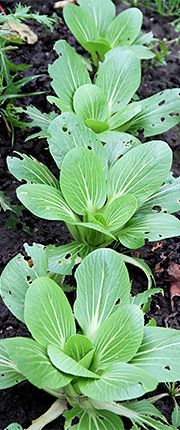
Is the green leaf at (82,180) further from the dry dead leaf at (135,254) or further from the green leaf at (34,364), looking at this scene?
the green leaf at (34,364)

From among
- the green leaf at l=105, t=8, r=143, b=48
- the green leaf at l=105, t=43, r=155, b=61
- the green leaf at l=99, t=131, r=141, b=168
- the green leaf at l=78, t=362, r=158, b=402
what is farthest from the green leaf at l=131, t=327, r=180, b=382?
the green leaf at l=105, t=8, r=143, b=48

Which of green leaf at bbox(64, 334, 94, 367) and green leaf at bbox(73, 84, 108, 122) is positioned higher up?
green leaf at bbox(73, 84, 108, 122)

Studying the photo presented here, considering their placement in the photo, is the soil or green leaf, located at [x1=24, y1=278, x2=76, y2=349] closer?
green leaf, located at [x1=24, y1=278, x2=76, y2=349]

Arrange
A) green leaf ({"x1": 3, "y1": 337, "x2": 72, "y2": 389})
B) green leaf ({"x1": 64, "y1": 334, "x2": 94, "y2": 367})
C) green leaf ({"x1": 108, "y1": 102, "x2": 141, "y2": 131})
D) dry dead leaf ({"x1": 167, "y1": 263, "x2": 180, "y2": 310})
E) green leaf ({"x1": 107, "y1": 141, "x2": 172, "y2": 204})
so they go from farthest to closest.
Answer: green leaf ({"x1": 108, "y1": 102, "x2": 141, "y2": 131})
dry dead leaf ({"x1": 167, "y1": 263, "x2": 180, "y2": 310})
green leaf ({"x1": 107, "y1": 141, "x2": 172, "y2": 204})
green leaf ({"x1": 64, "y1": 334, "x2": 94, "y2": 367})
green leaf ({"x1": 3, "y1": 337, "x2": 72, "y2": 389})

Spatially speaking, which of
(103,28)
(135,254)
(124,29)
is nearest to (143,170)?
(135,254)

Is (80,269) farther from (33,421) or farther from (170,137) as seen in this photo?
(170,137)

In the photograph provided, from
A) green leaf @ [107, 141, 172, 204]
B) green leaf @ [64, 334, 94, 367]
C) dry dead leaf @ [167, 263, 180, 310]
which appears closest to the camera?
green leaf @ [64, 334, 94, 367]

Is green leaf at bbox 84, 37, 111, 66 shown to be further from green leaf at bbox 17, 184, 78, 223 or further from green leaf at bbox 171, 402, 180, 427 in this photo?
green leaf at bbox 171, 402, 180, 427
